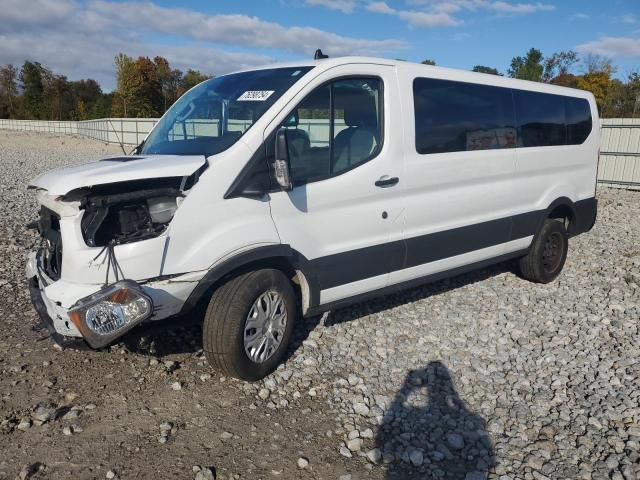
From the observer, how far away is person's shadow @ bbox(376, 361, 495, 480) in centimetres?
312

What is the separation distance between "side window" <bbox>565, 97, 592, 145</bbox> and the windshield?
3740mm

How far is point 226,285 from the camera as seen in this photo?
145 inches

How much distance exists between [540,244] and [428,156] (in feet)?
7.67

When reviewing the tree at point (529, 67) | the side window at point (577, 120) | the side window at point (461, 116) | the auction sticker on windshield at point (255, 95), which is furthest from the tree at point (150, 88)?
the auction sticker on windshield at point (255, 95)

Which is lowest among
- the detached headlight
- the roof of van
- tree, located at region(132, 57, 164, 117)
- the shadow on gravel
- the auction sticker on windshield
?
the shadow on gravel

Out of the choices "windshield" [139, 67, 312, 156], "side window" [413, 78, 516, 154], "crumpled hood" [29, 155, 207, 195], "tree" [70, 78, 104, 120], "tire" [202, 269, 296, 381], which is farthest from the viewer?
"tree" [70, 78, 104, 120]

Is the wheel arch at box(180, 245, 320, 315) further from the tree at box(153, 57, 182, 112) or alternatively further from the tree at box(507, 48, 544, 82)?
the tree at box(153, 57, 182, 112)

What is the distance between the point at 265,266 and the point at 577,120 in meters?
4.62

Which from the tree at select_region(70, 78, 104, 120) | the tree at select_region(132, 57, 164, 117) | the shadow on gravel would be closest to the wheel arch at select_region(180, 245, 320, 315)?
the shadow on gravel

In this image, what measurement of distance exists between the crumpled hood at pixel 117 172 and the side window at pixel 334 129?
0.74 m

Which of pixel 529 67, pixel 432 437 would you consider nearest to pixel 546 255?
pixel 432 437

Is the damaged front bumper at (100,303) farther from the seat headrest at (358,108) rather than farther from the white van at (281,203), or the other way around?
the seat headrest at (358,108)

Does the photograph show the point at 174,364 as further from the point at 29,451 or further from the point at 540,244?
the point at 540,244

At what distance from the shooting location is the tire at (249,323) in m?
3.64
